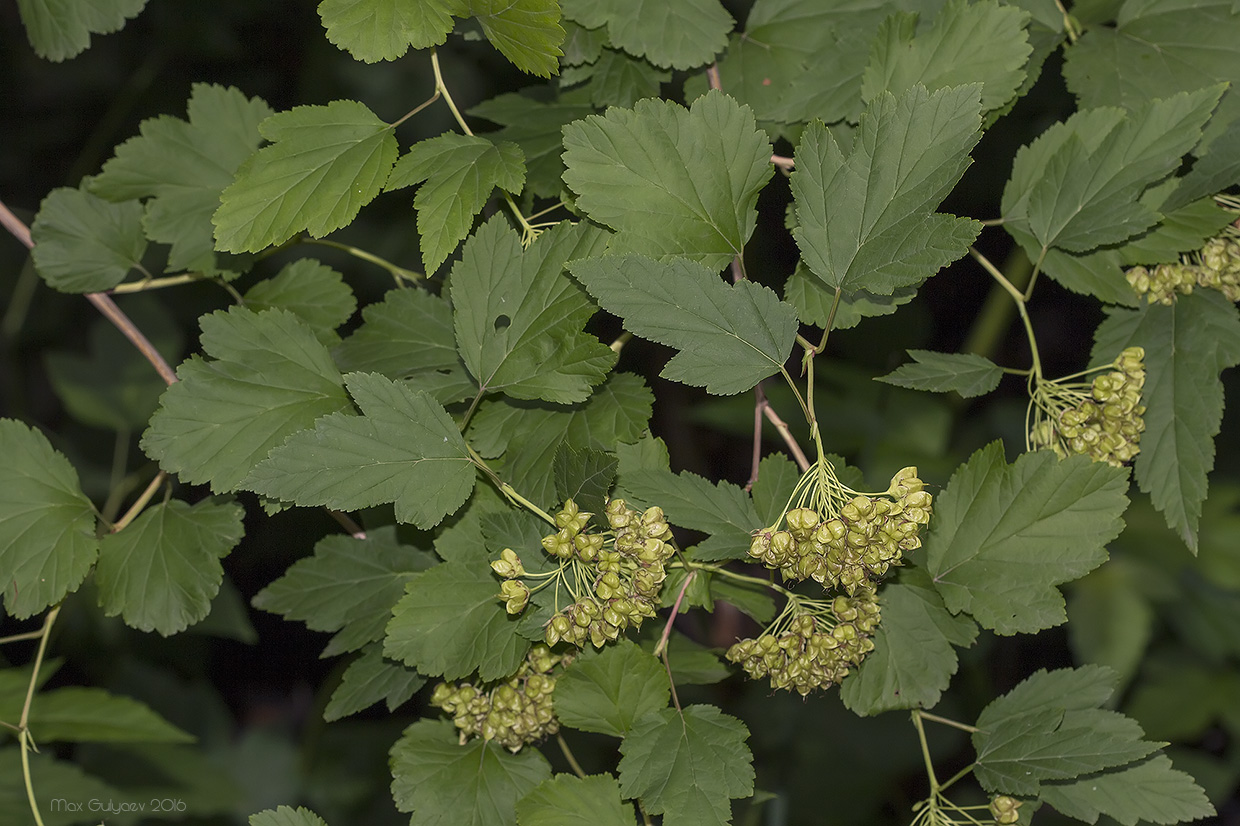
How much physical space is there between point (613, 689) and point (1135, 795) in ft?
2.52

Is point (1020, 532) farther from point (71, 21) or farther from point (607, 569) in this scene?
point (71, 21)

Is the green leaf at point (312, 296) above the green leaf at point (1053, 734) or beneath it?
above

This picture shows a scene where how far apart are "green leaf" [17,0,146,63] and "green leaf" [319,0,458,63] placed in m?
0.51

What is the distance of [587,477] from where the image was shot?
1.25 meters

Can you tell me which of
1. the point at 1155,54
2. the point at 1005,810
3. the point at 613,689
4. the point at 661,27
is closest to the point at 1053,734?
the point at 1005,810

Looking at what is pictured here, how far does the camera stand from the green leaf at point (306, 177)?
131 centimetres

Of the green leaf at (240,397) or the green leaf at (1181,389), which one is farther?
the green leaf at (1181,389)

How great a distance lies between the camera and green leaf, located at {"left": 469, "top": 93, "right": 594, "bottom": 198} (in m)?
1.59

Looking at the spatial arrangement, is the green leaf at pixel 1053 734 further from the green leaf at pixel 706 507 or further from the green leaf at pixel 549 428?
the green leaf at pixel 549 428

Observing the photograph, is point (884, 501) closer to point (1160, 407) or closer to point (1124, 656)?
point (1160, 407)

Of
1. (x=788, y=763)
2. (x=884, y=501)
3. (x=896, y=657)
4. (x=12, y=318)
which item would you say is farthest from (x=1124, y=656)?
(x=12, y=318)

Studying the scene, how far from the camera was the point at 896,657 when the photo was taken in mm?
1423

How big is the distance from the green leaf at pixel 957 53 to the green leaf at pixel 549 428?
541 millimetres

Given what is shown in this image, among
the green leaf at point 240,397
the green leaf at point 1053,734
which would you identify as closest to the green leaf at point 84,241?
the green leaf at point 240,397
